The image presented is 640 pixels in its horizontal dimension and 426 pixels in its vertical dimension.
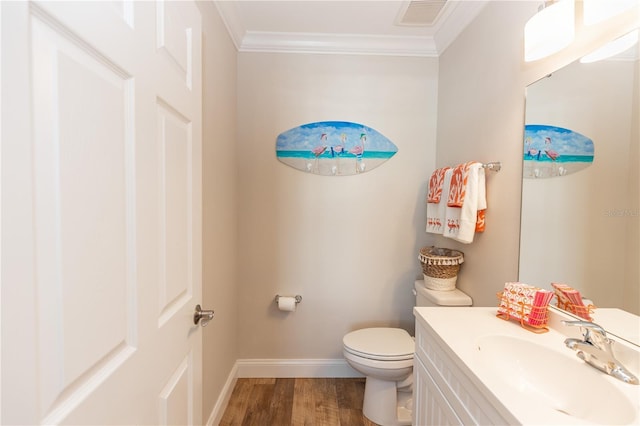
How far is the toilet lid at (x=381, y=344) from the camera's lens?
1.70 meters

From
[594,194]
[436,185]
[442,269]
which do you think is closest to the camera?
[594,194]

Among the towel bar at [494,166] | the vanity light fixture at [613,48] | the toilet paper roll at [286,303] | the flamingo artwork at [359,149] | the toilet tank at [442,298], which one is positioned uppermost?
the vanity light fixture at [613,48]

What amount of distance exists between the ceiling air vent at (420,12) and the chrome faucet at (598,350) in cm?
174

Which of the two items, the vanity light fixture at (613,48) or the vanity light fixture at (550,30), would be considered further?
the vanity light fixture at (550,30)

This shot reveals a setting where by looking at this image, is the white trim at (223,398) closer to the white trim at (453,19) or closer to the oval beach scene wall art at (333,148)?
the oval beach scene wall art at (333,148)

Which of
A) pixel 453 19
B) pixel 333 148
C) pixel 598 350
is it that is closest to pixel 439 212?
pixel 333 148

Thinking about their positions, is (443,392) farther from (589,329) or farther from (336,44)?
(336,44)

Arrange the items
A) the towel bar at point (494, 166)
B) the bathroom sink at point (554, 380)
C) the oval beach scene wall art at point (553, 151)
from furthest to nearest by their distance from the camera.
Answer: the towel bar at point (494, 166), the oval beach scene wall art at point (553, 151), the bathroom sink at point (554, 380)

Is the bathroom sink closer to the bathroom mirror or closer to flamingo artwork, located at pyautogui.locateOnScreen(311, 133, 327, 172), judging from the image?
the bathroom mirror

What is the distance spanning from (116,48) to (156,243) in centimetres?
43

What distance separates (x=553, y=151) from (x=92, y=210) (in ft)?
4.75

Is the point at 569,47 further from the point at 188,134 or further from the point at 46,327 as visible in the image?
the point at 46,327

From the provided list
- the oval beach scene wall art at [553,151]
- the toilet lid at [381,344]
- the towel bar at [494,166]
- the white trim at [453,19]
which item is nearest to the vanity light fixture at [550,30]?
the oval beach scene wall art at [553,151]

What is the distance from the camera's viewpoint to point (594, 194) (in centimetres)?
99
